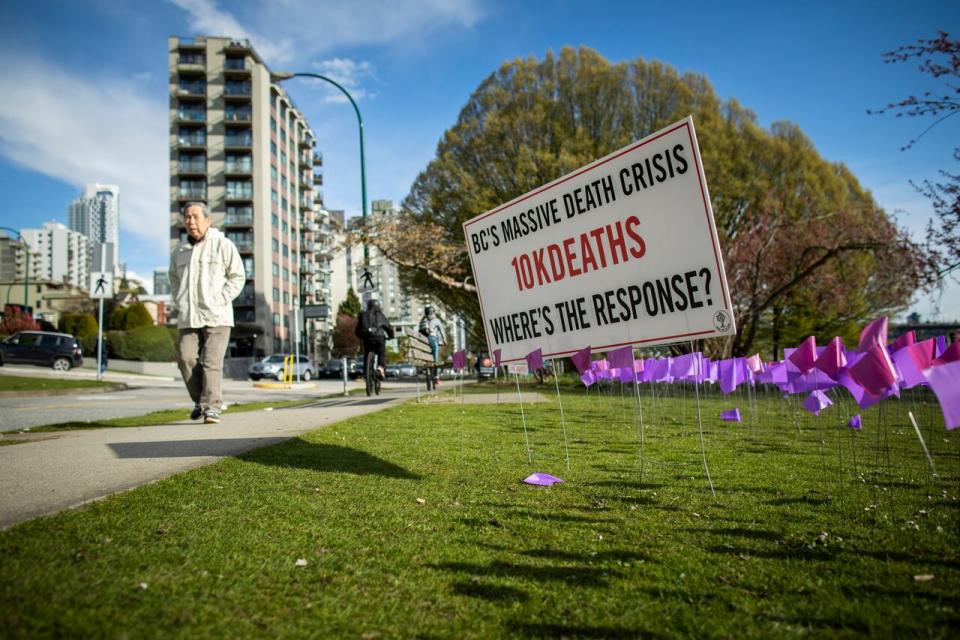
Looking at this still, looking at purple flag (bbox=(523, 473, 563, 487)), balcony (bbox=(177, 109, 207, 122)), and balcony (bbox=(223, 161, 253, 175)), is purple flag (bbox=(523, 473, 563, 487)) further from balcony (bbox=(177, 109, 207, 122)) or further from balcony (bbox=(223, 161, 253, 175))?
balcony (bbox=(177, 109, 207, 122))

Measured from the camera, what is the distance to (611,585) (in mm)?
1933

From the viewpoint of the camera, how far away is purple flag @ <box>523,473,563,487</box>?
3.47 m

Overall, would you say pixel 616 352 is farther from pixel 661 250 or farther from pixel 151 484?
pixel 151 484

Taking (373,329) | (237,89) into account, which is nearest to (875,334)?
(373,329)

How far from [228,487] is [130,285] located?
9262 centimetres

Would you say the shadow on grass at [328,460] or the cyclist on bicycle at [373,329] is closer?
the shadow on grass at [328,460]

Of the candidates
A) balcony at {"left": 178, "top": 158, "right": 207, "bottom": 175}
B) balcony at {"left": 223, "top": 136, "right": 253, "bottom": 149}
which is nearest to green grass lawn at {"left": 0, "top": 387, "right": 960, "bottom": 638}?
balcony at {"left": 223, "top": 136, "right": 253, "bottom": 149}

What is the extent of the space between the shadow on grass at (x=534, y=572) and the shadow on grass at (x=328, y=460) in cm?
156

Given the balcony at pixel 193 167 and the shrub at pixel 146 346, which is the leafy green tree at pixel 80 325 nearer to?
the shrub at pixel 146 346

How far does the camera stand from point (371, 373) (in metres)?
12.2

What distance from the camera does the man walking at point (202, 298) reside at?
19.0ft

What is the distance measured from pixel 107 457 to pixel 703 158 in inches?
991

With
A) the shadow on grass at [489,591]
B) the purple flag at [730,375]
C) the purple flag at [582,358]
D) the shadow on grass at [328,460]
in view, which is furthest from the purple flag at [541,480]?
the purple flag at [730,375]

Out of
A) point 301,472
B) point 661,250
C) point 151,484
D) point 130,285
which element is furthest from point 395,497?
point 130,285
